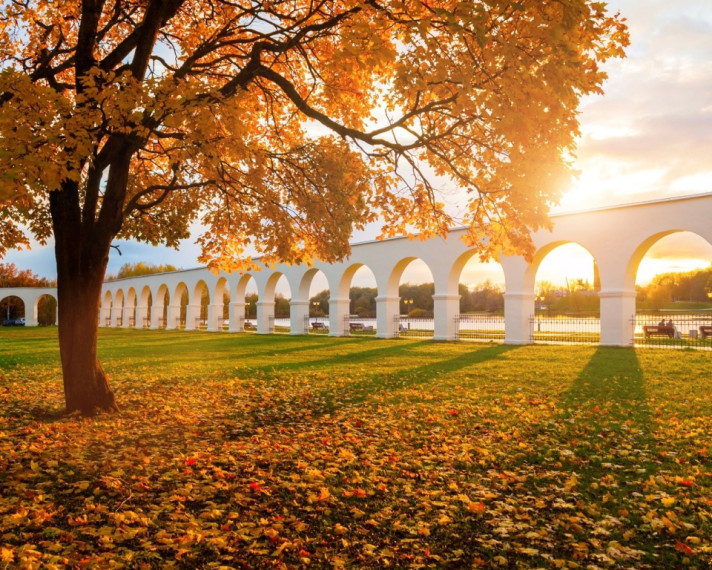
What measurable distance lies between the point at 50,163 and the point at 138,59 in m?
2.28

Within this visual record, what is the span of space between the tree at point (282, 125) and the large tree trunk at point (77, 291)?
0.02 m

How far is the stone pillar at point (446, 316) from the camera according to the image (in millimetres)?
19500

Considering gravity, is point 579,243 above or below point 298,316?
above

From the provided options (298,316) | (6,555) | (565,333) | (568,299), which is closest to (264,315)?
(298,316)

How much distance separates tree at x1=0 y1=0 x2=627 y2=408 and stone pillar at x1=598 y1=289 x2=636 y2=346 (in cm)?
1019

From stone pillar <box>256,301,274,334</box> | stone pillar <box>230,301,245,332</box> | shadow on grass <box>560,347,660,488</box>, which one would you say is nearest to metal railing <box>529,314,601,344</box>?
shadow on grass <box>560,347,660,488</box>

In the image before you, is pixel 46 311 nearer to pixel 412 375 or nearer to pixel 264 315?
pixel 264 315

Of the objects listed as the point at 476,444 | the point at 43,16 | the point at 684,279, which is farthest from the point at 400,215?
the point at 684,279

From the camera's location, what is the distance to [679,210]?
47.4ft

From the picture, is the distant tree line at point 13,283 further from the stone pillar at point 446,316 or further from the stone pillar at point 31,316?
the stone pillar at point 446,316

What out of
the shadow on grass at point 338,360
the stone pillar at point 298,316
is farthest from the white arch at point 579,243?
the stone pillar at point 298,316

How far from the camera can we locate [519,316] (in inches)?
689

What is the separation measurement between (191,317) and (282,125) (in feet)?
90.9

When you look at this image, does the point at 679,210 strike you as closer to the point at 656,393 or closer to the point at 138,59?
the point at 656,393
